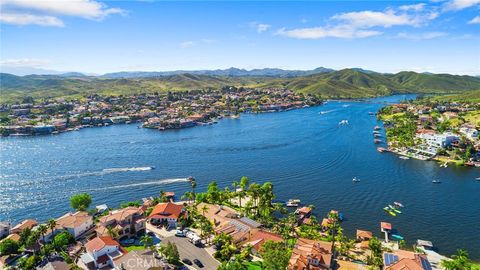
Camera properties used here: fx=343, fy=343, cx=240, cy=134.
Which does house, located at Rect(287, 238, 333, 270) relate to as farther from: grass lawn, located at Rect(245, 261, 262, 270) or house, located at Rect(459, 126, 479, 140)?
house, located at Rect(459, 126, 479, 140)

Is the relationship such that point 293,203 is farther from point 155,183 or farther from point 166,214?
point 155,183

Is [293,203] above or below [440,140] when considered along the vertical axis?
below

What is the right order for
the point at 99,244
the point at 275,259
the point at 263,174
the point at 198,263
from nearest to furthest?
the point at 275,259 → the point at 198,263 → the point at 99,244 → the point at 263,174

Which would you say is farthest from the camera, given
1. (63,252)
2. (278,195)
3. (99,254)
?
(278,195)

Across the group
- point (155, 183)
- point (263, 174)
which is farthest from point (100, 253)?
point (263, 174)

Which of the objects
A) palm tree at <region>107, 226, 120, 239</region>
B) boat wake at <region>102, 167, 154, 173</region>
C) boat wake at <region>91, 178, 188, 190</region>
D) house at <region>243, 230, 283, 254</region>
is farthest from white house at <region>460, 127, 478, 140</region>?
palm tree at <region>107, 226, 120, 239</region>

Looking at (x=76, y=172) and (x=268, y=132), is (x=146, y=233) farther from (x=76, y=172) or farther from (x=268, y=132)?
(x=268, y=132)

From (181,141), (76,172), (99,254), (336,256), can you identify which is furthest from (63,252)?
(181,141)
